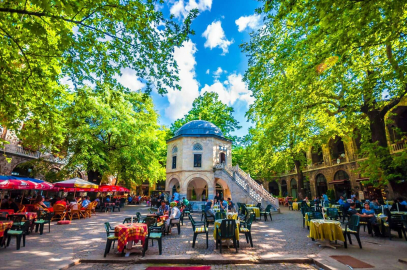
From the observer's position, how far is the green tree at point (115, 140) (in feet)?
56.7

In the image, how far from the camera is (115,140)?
2120cm

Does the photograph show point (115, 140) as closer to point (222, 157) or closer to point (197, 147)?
point (197, 147)

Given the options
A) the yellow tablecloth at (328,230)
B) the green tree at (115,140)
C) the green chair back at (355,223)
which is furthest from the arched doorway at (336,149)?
the yellow tablecloth at (328,230)

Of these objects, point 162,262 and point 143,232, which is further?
point 143,232

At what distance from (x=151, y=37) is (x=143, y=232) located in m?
6.15

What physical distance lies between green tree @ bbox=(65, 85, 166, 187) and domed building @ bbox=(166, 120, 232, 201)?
237 cm

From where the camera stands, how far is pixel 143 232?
660 centimetres

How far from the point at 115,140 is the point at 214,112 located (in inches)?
629

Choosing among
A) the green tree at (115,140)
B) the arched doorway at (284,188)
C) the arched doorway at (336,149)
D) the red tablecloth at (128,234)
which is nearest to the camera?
the red tablecloth at (128,234)

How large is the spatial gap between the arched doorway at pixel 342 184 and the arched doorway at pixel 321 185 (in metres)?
1.82

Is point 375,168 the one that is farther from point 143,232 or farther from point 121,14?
point 121,14

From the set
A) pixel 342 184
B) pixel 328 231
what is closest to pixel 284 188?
pixel 342 184

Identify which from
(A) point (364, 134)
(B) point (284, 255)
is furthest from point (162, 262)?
(A) point (364, 134)

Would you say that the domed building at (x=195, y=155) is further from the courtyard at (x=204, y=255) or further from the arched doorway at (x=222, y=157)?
the courtyard at (x=204, y=255)
